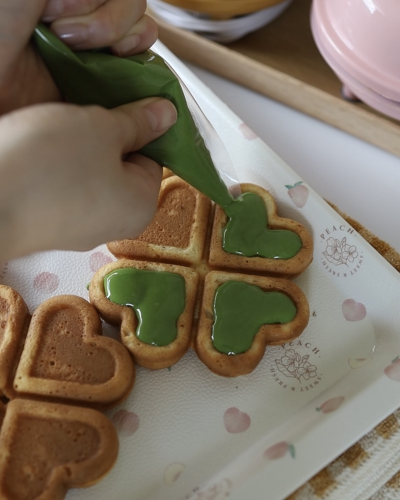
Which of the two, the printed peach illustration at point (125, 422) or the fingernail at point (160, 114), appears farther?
the printed peach illustration at point (125, 422)

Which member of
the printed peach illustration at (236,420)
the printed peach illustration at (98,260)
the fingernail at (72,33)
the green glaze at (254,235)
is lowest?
the printed peach illustration at (98,260)

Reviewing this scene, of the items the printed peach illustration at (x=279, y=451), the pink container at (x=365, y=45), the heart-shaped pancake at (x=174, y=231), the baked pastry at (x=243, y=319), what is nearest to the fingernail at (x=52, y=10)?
the heart-shaped pancake at (x=174, y=231)

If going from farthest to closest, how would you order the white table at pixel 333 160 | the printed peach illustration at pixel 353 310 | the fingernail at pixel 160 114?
the white table at pixel 333 160 → the printed peach illustration at pixel 353 310 → the fingernail at pixel 160 114

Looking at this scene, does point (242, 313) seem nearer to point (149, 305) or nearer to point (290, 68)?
point (149, 305)

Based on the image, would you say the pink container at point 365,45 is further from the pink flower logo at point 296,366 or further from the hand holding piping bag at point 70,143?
the pink flower logo at point 296,366

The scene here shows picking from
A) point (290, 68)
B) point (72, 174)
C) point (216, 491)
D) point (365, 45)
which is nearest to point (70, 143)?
point (72, 174)

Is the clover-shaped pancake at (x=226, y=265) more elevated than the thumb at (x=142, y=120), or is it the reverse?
the thumb at (x=142, y=120)

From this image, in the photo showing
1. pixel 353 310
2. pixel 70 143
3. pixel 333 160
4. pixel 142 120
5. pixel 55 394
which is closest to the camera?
pixel 70 143

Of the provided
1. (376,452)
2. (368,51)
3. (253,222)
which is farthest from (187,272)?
(368,51)
